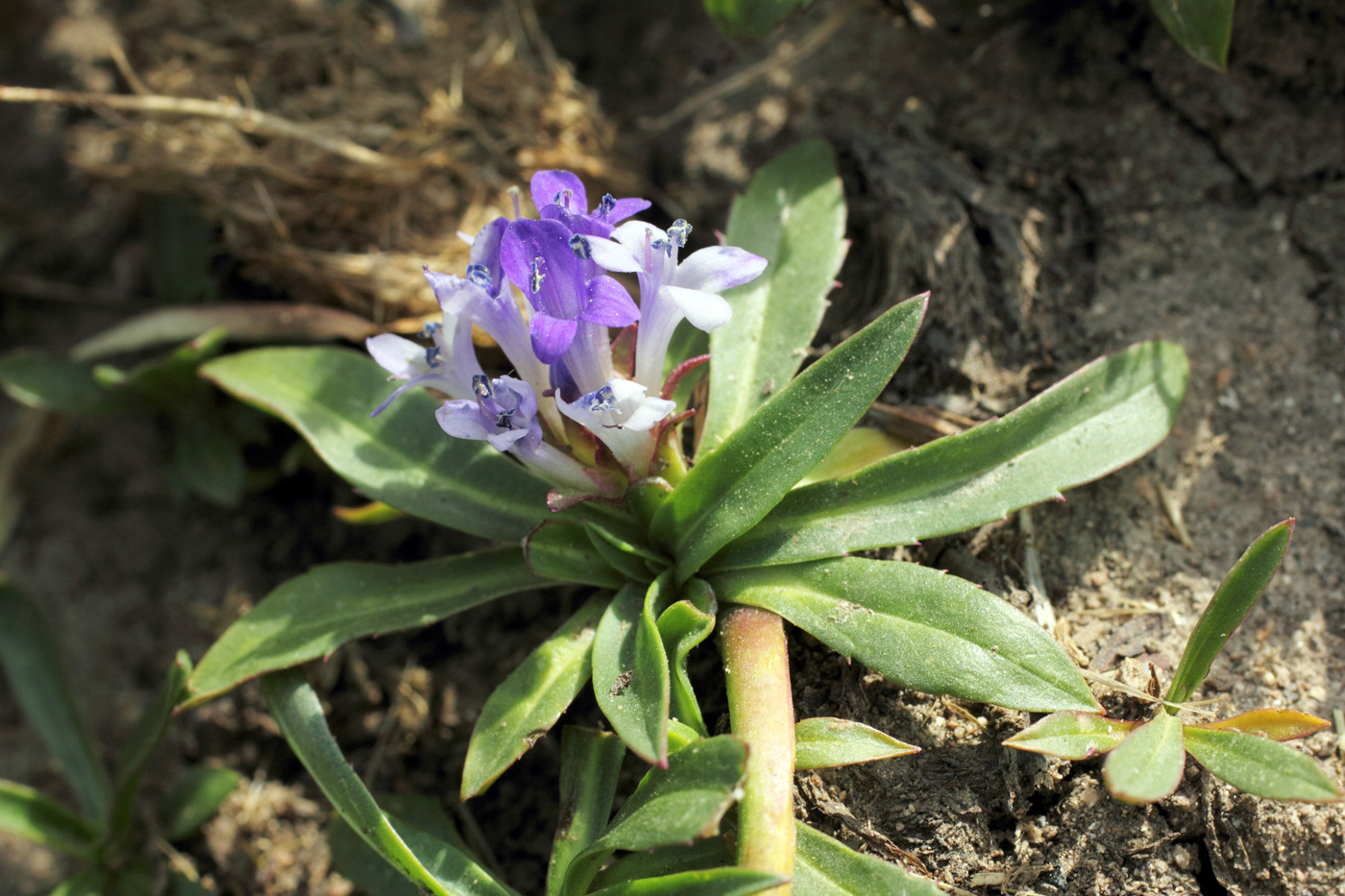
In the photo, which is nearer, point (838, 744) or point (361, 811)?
point (838, 744)

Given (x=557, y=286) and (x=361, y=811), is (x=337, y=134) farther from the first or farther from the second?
(x=361, y=811)

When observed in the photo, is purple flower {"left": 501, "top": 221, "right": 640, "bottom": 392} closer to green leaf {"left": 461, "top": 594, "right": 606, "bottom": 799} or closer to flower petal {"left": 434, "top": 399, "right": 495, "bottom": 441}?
flower petal {"left": 434, "top": 399, "right": 495, "bottom": 441}

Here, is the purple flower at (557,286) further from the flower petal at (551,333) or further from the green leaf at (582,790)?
the green leaf at (582,790)

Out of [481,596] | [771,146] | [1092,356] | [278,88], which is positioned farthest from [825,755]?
[278,88]

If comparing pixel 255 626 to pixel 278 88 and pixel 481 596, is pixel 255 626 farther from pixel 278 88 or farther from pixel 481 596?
pixel 278 88

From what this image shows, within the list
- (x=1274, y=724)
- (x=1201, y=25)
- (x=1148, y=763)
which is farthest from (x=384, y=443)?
(x=1201, y=25)

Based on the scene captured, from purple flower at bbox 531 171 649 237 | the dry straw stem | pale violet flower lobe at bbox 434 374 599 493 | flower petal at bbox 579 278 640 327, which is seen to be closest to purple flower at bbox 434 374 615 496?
pale violet flower lobe at bbox 434 374 599 493

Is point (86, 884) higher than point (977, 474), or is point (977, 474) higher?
point (977, 474)
